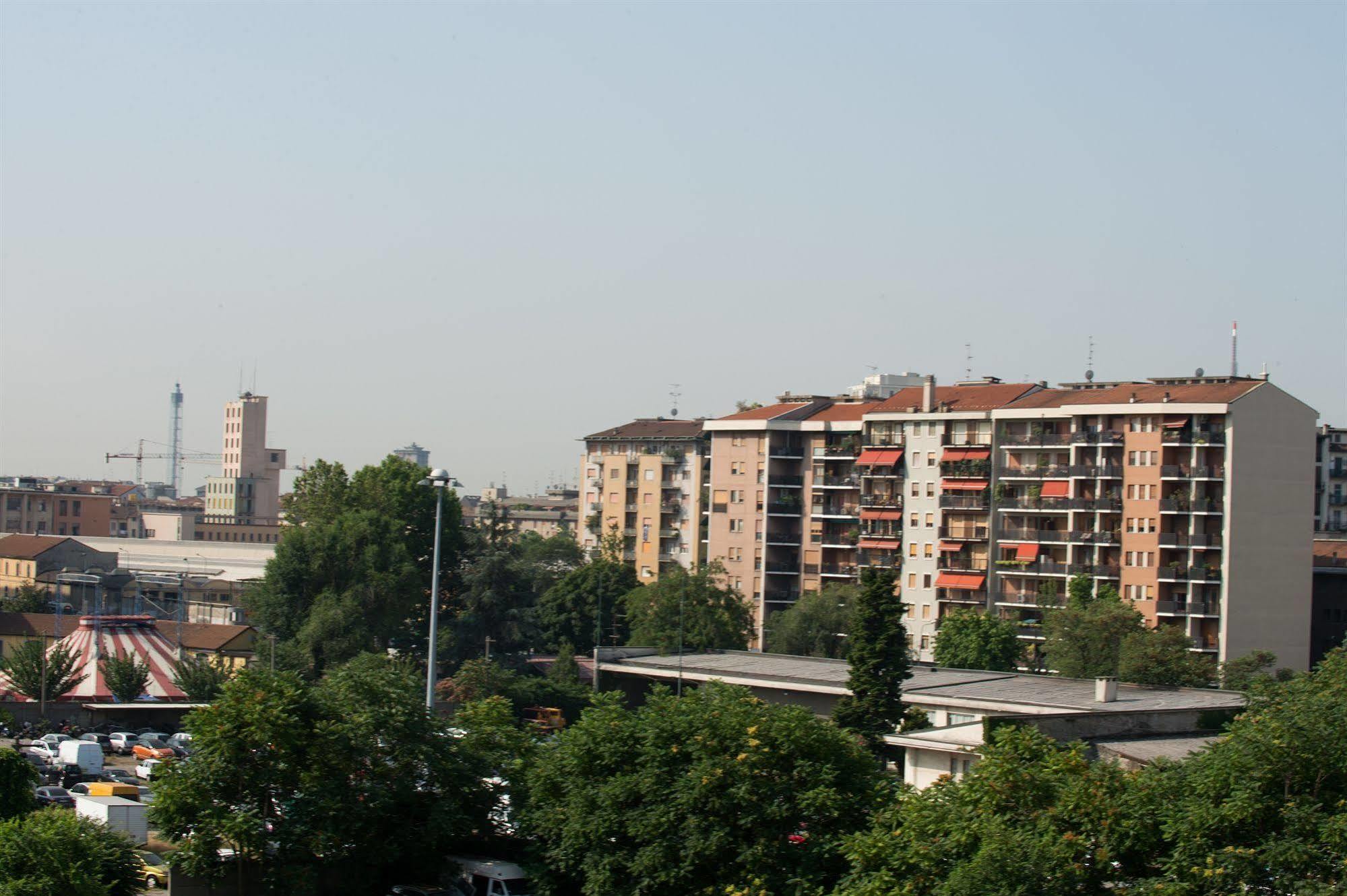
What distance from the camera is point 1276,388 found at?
7000 cm

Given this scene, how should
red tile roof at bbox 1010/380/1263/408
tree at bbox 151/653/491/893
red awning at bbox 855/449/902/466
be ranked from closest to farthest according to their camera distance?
tree at bbox 151/653/491/893 → red tile roof at bbox 1010/380/1263/408 → red awning at bbox 855/449/902/466

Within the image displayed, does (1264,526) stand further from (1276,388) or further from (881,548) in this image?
(881,548)

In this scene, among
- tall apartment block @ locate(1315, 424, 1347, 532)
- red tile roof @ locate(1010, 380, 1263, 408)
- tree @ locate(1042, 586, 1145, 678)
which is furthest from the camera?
tall apartment block @ locate(1315, 424, 1347, 532)

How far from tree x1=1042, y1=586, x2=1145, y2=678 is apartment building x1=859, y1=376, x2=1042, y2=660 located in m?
13.6

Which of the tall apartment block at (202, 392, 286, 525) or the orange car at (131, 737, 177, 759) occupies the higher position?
the tall apartment block at (202, 392, 286, 525)

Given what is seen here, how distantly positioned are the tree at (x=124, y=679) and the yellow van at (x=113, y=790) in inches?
675

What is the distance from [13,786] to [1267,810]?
965 inches

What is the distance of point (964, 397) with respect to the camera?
82.4 metres

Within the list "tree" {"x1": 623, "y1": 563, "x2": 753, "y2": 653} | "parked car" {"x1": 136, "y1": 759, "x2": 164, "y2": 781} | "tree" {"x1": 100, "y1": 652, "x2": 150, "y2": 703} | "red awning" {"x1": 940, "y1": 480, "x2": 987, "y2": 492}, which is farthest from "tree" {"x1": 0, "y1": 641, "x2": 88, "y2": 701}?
"red awning" {"x1": 940, "y1": 480, "x2": 987, "y2": 492}

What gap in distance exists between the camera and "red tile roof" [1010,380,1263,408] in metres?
69.9

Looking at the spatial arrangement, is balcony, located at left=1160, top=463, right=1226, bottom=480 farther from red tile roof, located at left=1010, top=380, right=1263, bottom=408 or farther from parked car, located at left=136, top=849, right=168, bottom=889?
parked car, located at left=136, top=849, right=168, bottom=889

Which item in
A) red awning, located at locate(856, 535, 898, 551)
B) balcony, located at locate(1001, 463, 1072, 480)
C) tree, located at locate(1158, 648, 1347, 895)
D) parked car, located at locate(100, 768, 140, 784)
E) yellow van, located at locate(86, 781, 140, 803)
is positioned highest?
balcony, located at locate(1001, 463, 1072, 480)

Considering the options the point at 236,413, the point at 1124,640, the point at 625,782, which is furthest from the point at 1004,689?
the point at 236,413

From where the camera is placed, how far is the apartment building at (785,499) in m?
85.0
